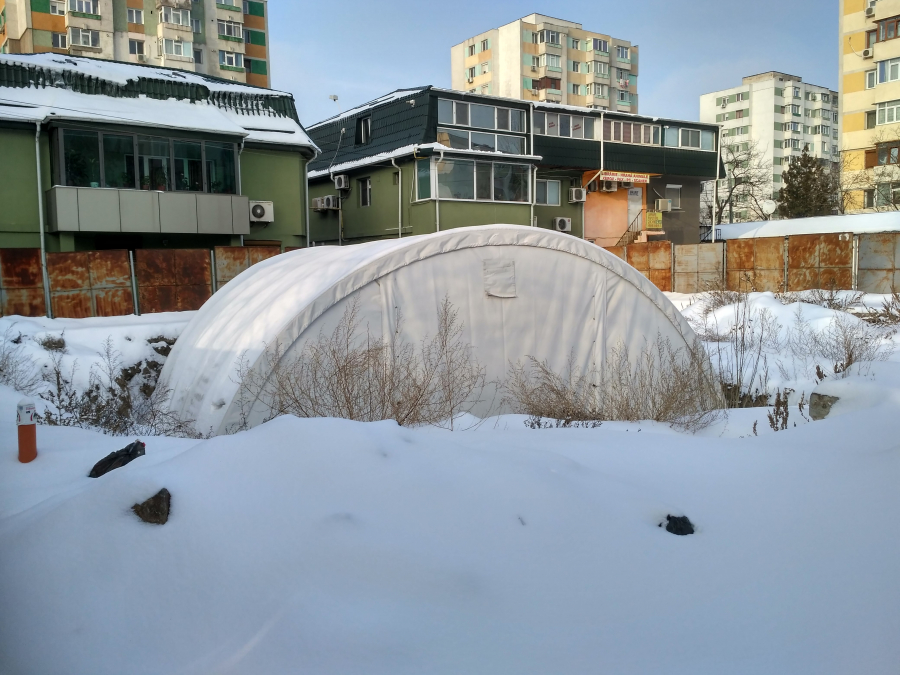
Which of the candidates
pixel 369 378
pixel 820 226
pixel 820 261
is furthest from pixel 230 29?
pixel 369 378

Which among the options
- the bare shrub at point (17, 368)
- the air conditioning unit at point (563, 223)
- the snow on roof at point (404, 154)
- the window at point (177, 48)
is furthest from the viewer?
the window at point (177, 48)

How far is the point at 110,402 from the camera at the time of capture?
10336 mm

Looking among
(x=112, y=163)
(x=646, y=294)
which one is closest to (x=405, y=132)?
(x=112, y=163)

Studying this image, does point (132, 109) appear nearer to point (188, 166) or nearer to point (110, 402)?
point (188, 166)

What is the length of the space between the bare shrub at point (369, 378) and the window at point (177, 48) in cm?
4600

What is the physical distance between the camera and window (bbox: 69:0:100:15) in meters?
44.2

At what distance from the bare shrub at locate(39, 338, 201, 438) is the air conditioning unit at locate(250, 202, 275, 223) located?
441 inches

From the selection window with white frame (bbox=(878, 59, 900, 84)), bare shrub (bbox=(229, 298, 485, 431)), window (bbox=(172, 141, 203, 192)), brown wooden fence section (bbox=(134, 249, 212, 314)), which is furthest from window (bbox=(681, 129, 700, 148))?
bare shrub (bbox=(229, 298, 485, 431))

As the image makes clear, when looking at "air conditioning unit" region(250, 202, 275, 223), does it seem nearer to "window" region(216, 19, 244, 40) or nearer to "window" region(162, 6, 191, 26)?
"window" region(162, 6, 191, 26)

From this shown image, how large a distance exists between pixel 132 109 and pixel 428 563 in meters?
22.2

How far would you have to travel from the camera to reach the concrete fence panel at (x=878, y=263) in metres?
19.5

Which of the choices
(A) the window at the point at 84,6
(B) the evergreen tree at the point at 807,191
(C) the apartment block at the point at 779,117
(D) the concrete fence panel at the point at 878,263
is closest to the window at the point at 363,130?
(D) the concrete fence panel at the point at 878,263

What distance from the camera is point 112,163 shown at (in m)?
21.1

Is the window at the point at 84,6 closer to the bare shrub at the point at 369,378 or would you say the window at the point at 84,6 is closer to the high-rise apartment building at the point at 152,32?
the high-rise apartment building at the point at 152,32
